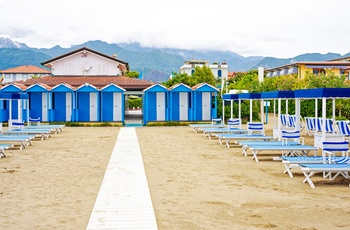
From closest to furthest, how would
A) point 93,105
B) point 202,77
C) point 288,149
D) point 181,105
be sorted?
point 288,149 < point 93,105 < point 181,105 < point 202,77

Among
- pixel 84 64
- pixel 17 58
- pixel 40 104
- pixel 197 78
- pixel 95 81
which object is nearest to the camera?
pixel 40 104

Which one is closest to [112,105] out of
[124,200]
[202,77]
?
[124,200]

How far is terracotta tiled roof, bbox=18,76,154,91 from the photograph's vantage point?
3184 centimetres

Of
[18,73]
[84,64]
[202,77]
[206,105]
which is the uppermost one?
[18,73]

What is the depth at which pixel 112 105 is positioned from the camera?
98.4ft

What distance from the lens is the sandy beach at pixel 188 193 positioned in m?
6.81

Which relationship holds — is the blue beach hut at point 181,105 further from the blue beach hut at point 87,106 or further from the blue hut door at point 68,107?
the blue hut door at point 68,107

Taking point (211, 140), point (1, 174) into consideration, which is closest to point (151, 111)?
point (211, 140)

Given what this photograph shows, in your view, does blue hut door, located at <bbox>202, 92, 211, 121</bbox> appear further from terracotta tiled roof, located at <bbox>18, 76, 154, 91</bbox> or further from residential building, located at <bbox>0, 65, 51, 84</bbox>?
residential building, located at <bbox>0, 65, 51, 84</bbox>

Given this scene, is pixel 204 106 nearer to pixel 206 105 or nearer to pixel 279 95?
pixel 206 105

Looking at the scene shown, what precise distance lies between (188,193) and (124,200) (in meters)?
1.36

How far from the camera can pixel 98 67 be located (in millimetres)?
36375

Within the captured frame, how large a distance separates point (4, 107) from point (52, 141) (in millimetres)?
13597

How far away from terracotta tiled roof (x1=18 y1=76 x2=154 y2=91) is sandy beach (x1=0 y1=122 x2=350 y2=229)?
1743 centimetres
